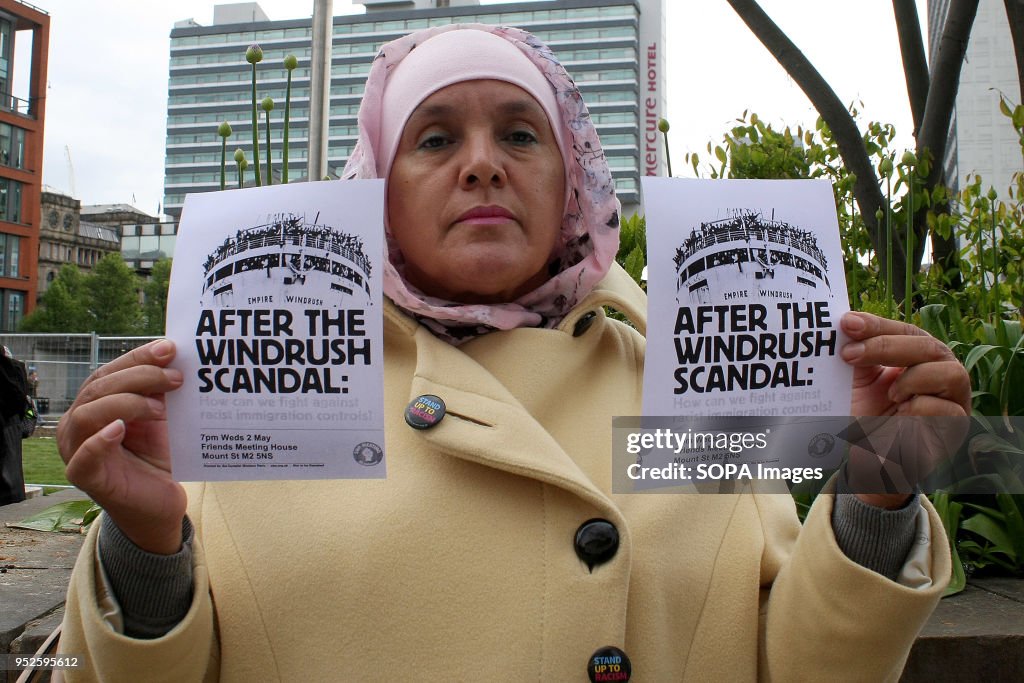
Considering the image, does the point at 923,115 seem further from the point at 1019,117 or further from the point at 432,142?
the point at 432,142

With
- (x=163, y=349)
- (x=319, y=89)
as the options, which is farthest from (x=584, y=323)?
(x=319, y=89)

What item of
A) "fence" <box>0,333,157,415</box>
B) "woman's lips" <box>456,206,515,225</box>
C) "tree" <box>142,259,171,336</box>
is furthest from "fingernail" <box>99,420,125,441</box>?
"tree" <box>142,259,171,336</box>

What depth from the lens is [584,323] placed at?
159 cm

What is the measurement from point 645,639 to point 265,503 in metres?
0.62

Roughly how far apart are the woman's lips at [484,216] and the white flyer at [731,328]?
0.32 metres

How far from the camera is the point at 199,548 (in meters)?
1.26

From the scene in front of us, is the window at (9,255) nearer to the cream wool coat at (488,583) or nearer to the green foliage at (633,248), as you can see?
the green foliage at (633,248)

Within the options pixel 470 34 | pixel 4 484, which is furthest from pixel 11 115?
pixel 470 34

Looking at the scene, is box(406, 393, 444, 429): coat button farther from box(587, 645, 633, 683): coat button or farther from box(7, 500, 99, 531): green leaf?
box(7, 500, 99, 531): green leaf

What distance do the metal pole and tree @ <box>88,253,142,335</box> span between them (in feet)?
166

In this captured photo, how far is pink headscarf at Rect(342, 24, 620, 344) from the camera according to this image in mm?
1510

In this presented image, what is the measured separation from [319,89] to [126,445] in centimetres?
314

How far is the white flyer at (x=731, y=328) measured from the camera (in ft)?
3.95

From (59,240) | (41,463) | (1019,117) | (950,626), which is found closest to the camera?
(950,626)
